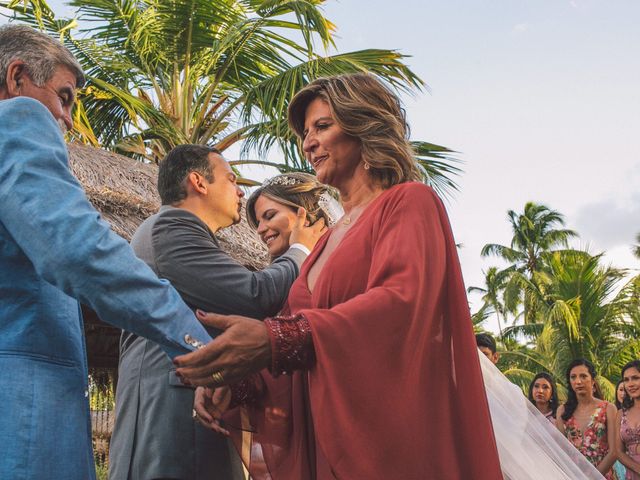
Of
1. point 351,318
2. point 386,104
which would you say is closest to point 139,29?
point 386,104

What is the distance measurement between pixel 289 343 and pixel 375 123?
938 millimetres

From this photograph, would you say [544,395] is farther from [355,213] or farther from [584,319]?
[584,319]

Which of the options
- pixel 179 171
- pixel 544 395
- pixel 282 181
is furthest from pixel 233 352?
pixel 544 395

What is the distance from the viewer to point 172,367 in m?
2.69

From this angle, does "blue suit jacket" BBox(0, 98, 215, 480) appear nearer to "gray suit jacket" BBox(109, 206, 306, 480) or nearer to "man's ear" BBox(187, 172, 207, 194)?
"gray suit jacket" BBox(109, 206, 306, 480)

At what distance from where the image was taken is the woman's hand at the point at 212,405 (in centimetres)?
233

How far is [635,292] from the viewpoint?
81.1 ft

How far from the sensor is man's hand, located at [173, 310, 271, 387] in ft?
6.38

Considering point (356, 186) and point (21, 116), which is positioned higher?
point (356, 186)

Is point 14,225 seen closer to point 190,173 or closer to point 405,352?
point 405,352

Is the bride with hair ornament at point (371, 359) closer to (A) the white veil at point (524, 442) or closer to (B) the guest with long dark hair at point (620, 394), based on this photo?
(A) the white veil at point (524, 442)

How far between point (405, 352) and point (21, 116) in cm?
122

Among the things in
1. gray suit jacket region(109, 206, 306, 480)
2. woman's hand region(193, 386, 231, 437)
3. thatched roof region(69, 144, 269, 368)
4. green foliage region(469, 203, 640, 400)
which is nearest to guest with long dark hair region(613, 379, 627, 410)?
thatched roof region(69, 144, 269, 368)


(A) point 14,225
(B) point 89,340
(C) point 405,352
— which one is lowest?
(B) point 89,340
